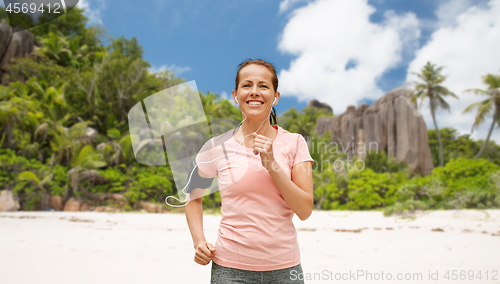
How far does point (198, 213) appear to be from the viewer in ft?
4.24

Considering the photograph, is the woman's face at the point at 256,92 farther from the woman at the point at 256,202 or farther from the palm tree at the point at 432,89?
the palm tree at the point at 432,89

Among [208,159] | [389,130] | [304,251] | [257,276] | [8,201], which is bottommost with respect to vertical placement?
[304,251]

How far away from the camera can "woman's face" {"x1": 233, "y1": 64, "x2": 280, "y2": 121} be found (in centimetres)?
116

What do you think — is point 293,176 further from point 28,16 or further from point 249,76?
point 28,16

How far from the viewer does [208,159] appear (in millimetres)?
1237

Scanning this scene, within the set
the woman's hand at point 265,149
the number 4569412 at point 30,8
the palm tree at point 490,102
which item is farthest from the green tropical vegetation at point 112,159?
the woman's hand at point 265,149

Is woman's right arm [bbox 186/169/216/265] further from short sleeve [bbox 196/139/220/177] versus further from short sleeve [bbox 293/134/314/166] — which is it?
short sleeve [bbox 293/134/314/166]

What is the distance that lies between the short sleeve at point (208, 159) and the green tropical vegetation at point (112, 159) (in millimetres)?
6203

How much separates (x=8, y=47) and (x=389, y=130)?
92.3ft

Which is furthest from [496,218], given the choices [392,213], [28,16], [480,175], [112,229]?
[28,16]

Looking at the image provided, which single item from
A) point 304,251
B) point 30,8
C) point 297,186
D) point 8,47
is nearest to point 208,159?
point 297,186

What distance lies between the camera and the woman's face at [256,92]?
1.16 meters

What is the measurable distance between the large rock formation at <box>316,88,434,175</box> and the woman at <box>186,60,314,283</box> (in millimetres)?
22855

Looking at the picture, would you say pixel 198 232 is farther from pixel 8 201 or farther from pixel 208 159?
pixel 8 201
